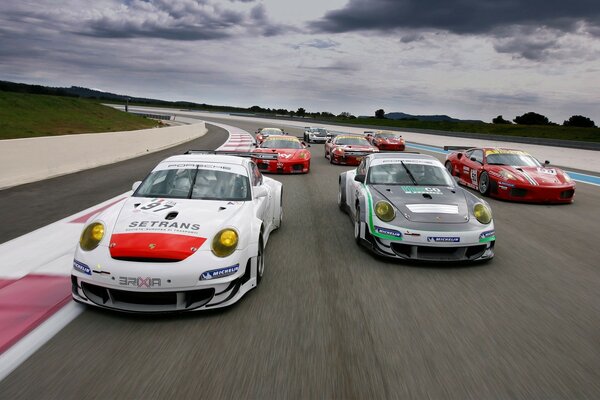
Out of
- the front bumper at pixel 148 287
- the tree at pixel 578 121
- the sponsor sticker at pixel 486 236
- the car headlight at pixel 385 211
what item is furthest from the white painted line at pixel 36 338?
the tree at pixel 578 121

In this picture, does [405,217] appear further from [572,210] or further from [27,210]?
[27,210]

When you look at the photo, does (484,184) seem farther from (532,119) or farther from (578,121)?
(532,119)

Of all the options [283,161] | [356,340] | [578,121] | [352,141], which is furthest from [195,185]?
[578,121]

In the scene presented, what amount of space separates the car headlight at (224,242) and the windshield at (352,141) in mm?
14811

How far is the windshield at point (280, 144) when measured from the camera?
621 inches

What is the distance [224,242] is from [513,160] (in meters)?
9.52

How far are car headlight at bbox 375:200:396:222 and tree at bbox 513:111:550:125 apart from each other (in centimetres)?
8095

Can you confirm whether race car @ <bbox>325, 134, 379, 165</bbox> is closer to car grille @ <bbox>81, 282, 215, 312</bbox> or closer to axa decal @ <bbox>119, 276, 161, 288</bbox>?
car grille @ <bbox>81, 282, 215, 312</bbox>

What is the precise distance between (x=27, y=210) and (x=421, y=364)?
7.64 metres

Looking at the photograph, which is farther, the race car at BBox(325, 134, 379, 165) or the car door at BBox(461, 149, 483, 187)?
the race car at BBox(325, 134, 379, 165)

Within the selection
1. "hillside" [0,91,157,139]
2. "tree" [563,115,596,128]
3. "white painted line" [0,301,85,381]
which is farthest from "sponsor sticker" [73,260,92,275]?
"tree" [563,115,596,128]

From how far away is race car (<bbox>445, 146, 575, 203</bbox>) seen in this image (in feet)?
33.5

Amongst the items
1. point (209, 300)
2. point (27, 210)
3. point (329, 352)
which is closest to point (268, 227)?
point (209, 300)

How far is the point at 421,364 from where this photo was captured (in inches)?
127
